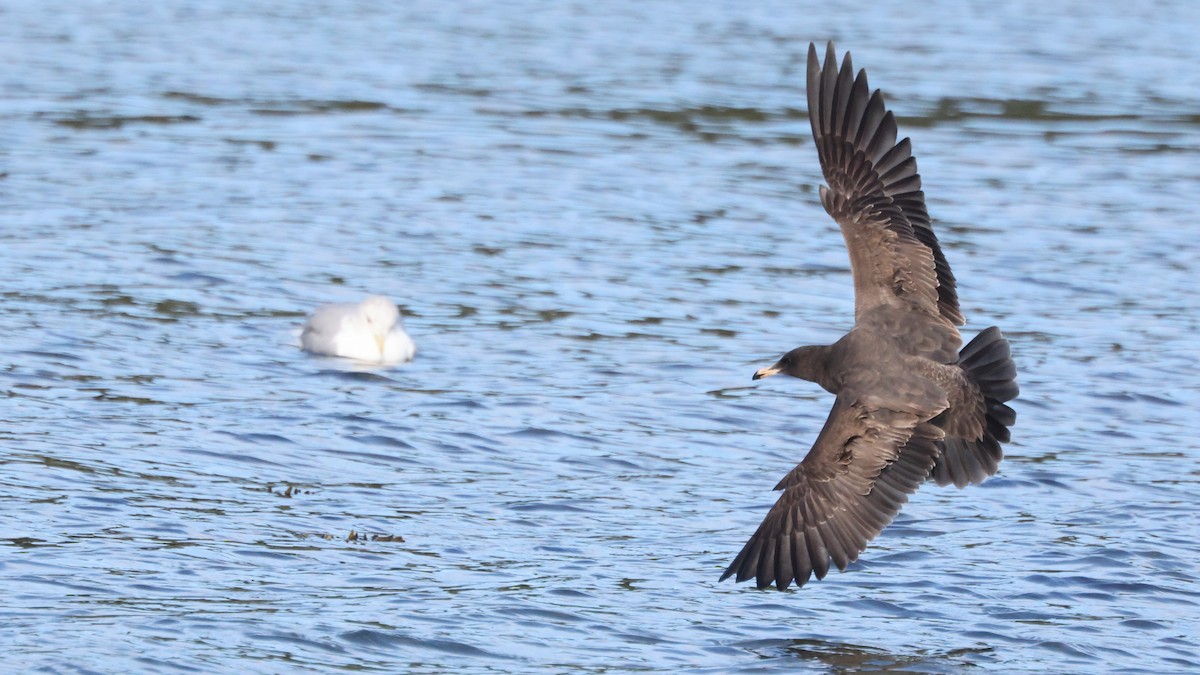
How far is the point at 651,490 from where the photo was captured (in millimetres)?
8625

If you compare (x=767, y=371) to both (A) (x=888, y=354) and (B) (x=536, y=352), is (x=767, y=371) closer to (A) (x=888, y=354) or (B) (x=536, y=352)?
(A) (x=888, y=354)

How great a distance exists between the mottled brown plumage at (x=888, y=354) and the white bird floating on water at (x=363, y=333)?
3434 millimetres

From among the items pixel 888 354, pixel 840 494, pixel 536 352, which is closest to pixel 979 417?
pixel 888 354

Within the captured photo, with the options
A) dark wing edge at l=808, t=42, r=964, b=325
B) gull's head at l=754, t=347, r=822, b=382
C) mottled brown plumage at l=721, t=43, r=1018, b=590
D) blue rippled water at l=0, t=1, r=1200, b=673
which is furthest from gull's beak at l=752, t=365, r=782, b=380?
blue rippled water at l=0, t=1, r=1200, b=673

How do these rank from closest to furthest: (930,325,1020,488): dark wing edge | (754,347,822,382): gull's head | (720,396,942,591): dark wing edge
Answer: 1. (720,396,942,591): dark wing edge
2. (930,325,1020,488): dark wing edge
3. (754,347,822,382): gull's head

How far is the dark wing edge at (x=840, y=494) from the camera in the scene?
6.79 m

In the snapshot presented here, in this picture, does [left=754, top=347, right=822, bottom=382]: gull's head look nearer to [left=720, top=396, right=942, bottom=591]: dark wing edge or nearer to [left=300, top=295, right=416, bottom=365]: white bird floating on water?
[left=720, top=396, right=942, bottom=591]: dark wing edge

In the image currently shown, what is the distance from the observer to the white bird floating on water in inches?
408

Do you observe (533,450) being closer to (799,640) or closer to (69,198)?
(799,640)

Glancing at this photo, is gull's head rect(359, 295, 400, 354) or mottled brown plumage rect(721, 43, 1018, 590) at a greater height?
mottled brown plumage rect(721, 43, 1018, 590)

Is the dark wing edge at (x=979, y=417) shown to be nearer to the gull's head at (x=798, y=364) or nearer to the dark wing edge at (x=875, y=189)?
the dark wing edge at (x=875, y=189)

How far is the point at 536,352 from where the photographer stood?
10.8m

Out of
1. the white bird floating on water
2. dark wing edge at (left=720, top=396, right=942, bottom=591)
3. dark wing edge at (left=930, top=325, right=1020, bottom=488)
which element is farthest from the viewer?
the white bird floating on water

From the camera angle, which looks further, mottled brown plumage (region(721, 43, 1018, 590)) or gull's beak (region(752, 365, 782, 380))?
gull's beak (region(752, 365, 782, 380))
